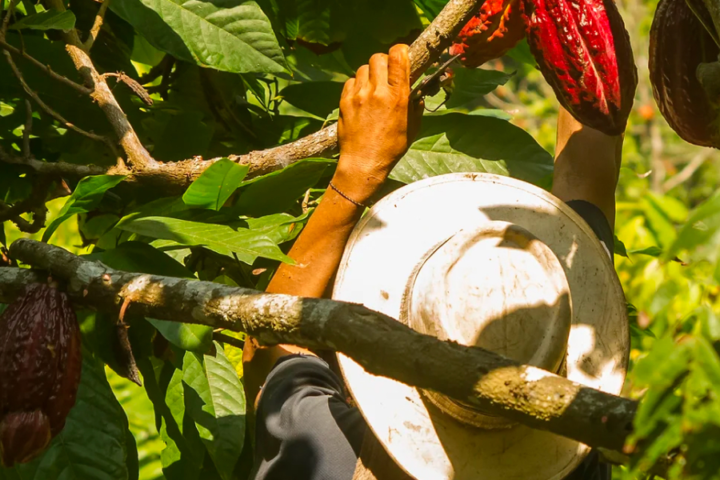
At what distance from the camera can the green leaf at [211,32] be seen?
1755 millimetres

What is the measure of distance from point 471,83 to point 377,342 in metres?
1.27

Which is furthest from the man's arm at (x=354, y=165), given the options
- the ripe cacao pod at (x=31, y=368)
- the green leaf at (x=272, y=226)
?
the ripe cacao pod at (x=31, y=368)

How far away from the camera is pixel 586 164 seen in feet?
7.02

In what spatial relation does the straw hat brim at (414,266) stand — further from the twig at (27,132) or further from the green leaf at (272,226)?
the twig at (27,132)

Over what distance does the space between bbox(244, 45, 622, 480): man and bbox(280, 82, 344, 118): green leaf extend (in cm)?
40

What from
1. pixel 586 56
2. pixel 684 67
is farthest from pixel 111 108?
pixel 684 67

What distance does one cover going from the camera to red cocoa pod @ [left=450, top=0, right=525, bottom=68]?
1485mm

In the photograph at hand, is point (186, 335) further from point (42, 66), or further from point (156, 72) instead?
point (156, 72)

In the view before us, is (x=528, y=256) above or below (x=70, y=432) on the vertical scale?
above

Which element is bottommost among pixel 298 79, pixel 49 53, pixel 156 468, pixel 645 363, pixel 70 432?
pixel 156 468

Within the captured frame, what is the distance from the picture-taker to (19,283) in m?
1.27

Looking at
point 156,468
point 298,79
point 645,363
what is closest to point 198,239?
point 645,363

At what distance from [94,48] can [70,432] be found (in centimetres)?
105

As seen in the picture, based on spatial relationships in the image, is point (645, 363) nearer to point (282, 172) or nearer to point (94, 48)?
point (282, 172)
